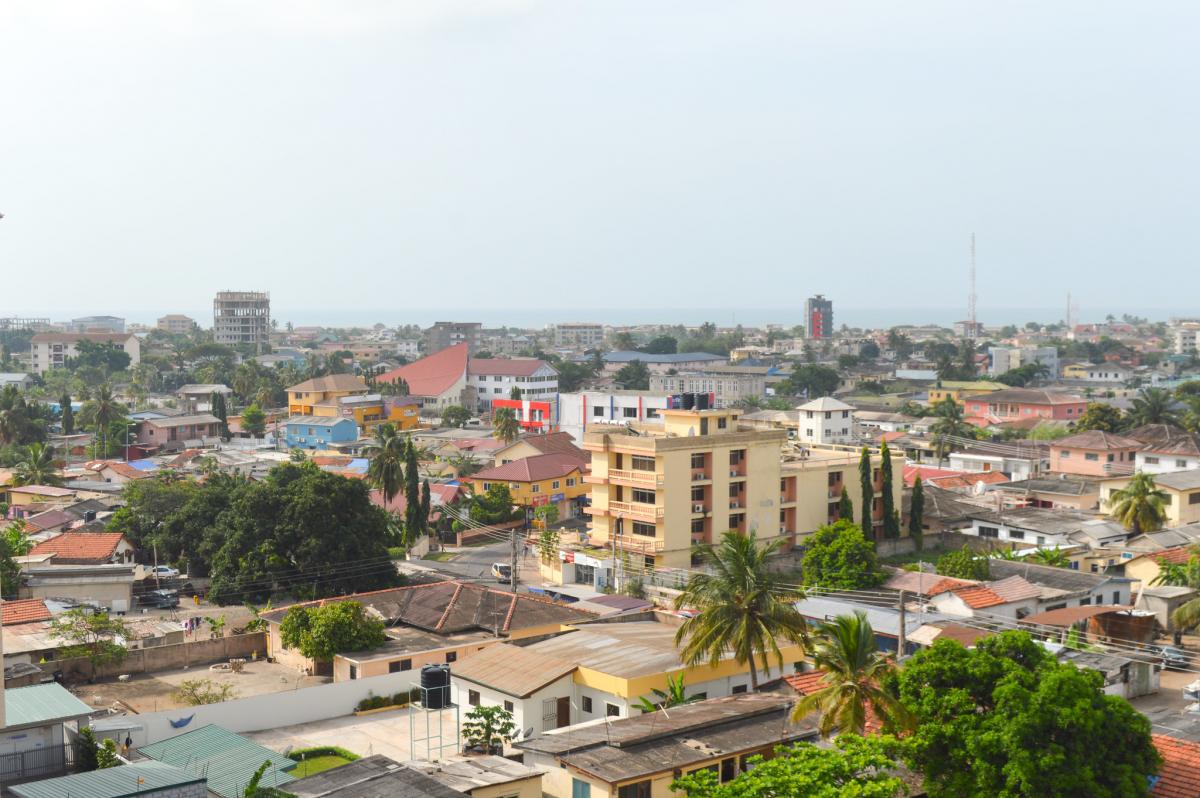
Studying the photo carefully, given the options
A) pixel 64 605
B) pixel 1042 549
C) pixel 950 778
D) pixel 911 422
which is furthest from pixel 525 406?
pixel 950 778

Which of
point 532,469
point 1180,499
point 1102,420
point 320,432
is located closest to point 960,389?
point 1102,420

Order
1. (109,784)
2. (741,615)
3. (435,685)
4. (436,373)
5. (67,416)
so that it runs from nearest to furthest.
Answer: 1. (109,784)
2. (741,615)
3. (435,685)
4. (67,416)
5. (436,373)

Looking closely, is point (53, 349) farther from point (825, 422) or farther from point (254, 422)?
point (825, 422)

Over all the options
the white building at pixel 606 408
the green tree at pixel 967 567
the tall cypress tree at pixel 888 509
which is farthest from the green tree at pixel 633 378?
the green tree at pixel 967 567

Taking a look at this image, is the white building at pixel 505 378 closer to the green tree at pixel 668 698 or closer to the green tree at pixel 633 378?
the green tree at pixel 633 378

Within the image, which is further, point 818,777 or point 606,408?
point 606,408

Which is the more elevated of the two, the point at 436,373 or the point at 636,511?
the point at 436,373
